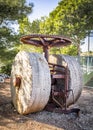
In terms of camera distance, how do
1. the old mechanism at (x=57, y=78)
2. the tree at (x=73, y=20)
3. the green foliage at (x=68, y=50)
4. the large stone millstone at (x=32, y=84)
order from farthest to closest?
1. the green foliage at (x=68, y=50)
2. the tree at (x=73, y=20)
3. the old mechanism at (x=57, y=78)
4. the large stone millstone at (x=32, y=84)

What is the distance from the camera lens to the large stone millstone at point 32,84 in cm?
505

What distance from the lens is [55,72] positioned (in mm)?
6016

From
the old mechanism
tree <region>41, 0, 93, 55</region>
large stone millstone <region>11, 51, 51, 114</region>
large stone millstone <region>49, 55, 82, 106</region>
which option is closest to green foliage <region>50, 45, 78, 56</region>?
tree <region>41, 0, 93, 55</region>

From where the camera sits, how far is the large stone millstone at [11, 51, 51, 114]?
505 cm

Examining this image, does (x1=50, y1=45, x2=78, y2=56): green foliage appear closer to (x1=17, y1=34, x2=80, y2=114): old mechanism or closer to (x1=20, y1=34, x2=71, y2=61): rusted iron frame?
(x1=20, y1=34, x2=71, y2=61): rusted iron frame

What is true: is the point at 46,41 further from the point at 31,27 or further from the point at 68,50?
the point at 31,27

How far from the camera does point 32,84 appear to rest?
5.02m

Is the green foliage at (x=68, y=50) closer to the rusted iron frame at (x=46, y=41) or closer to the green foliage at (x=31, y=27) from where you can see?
the green foliage at (x=31, y=27)

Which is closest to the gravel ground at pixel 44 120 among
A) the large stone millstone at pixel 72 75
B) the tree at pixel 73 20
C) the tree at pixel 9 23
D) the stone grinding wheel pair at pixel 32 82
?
the stone grinding wheel pair at pixel 32 82

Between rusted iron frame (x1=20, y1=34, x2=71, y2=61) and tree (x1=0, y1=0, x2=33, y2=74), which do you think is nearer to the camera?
rusted iron frame (x1=20, y1=34, x2=71, y2=61)

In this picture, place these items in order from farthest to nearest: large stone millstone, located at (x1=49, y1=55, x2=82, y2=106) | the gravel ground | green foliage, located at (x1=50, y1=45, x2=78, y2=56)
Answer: green foliage, located at (x1=50, y1=45, x2=78, y2=56)
large stone millstone, located at (x1=49, y1=55, x2=82, y2=106)
the gravel ground

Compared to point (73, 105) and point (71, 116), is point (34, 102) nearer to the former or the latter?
point (71, 116)

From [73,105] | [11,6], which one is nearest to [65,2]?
[11,6]

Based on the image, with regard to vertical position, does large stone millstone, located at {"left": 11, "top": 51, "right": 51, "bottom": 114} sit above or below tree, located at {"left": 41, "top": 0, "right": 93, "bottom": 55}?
below
